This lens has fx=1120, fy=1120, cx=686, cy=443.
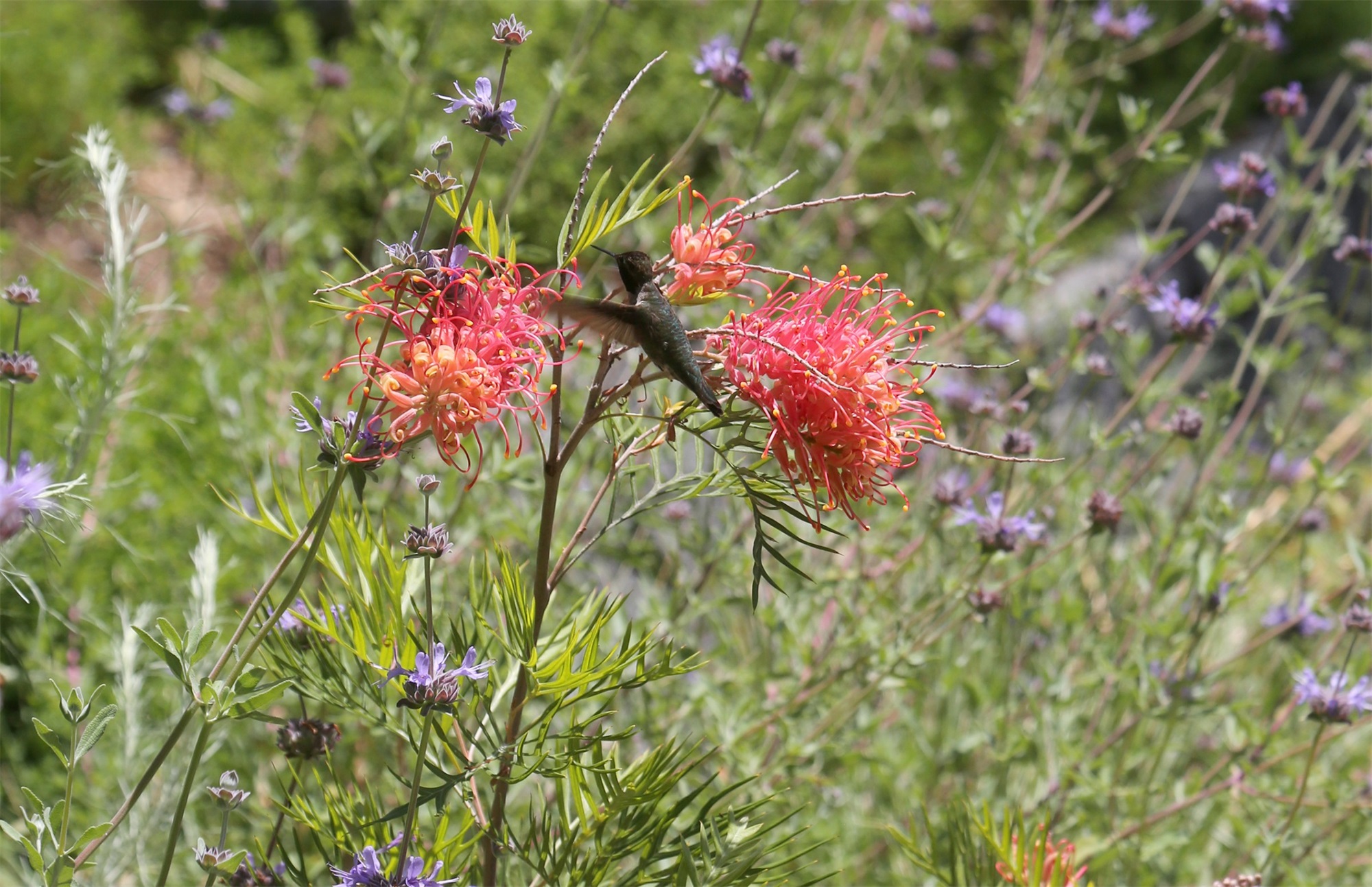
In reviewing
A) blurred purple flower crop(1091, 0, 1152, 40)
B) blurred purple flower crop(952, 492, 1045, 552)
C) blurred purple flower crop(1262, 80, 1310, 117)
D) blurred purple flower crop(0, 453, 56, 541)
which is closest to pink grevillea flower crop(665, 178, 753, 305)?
blurred purple flower crop(0, 453, 56, 541)

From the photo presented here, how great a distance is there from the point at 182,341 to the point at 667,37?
2.45 meters

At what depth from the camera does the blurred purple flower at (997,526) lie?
1596 millimetres

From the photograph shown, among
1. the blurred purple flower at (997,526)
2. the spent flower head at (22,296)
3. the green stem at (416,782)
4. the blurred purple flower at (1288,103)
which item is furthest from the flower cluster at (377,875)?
the blurred purple flower at (1288,103)

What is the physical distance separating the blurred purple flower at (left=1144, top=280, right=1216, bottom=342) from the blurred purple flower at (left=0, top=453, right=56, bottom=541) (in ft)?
5.73

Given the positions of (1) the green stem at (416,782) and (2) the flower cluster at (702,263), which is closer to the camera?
(1) the green stem at (416,782)

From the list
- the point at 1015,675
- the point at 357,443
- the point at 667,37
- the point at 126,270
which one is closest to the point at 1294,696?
the point at 1015,675

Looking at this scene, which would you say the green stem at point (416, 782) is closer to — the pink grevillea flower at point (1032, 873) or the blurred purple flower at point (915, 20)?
the pink grevillea flower at point (1032, 873)

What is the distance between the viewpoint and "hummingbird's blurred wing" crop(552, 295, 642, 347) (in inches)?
35.7

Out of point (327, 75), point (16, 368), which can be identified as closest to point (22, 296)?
point (16, 368)

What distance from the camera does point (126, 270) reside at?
55.9 inches

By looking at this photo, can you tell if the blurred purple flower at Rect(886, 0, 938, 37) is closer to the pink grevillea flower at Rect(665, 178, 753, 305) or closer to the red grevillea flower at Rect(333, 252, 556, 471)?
the pink grevillea flower at Rect(665, 178, 753, 305)

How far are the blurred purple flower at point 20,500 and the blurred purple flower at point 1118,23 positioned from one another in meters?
2.29

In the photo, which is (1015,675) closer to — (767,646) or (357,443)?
(767,646)

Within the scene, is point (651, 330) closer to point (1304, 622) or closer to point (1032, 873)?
point (1032, 873)
